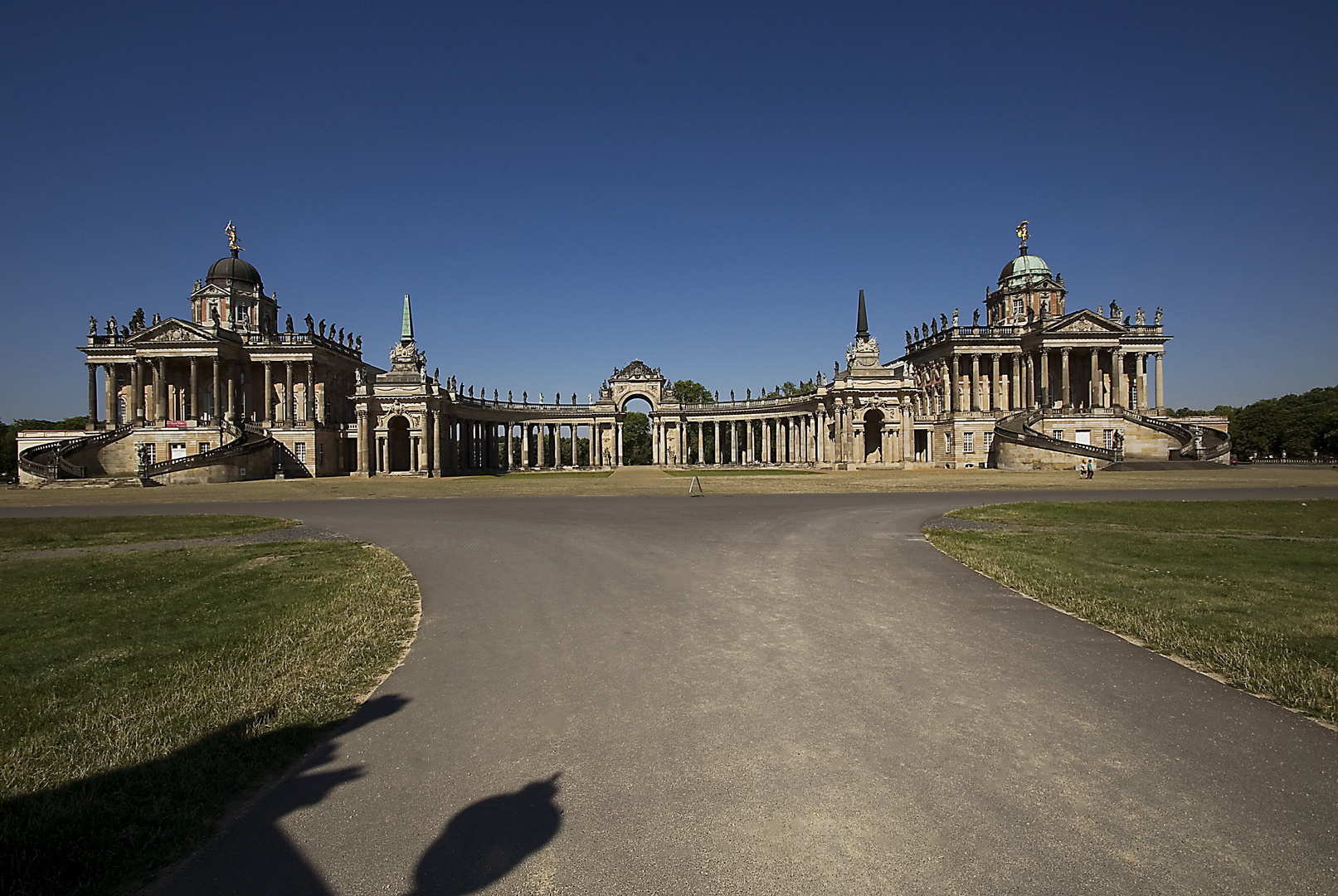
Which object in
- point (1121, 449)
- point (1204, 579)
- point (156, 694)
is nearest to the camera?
point (156, 694)

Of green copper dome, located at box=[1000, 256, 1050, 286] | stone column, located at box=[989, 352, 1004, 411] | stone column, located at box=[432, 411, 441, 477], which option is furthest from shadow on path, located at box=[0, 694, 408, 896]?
green copper dome, located at box=[1000, 256, 1050, 286]

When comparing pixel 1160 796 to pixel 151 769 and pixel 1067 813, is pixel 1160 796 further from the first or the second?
pixel 151 769

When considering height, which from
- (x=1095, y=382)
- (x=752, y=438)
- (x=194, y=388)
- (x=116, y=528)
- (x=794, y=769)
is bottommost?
(x=794, y=769)

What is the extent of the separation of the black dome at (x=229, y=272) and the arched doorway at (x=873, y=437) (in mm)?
78499

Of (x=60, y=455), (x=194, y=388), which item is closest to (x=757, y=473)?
(x=194, y=388)

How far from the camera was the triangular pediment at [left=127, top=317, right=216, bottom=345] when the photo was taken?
74.1 m

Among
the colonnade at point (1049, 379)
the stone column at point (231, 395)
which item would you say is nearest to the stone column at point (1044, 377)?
the colonnade at point (1049, 379)

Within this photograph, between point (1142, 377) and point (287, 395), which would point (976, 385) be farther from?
point (287, 395)

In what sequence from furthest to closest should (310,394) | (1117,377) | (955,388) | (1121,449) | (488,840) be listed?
1. (955,388)
2. (1117,377)
3. (310,394)
4. (1121,449)
5. (488,840)

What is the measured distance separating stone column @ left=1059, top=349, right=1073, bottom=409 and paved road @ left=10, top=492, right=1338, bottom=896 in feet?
266

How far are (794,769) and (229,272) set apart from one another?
99190mm

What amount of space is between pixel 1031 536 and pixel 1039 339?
71968 millimetres

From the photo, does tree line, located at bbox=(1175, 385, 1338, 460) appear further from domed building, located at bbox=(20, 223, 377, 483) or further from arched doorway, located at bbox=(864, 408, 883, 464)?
domed building, located at bbox=(20, 223, 377, 483)

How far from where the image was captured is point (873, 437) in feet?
288
